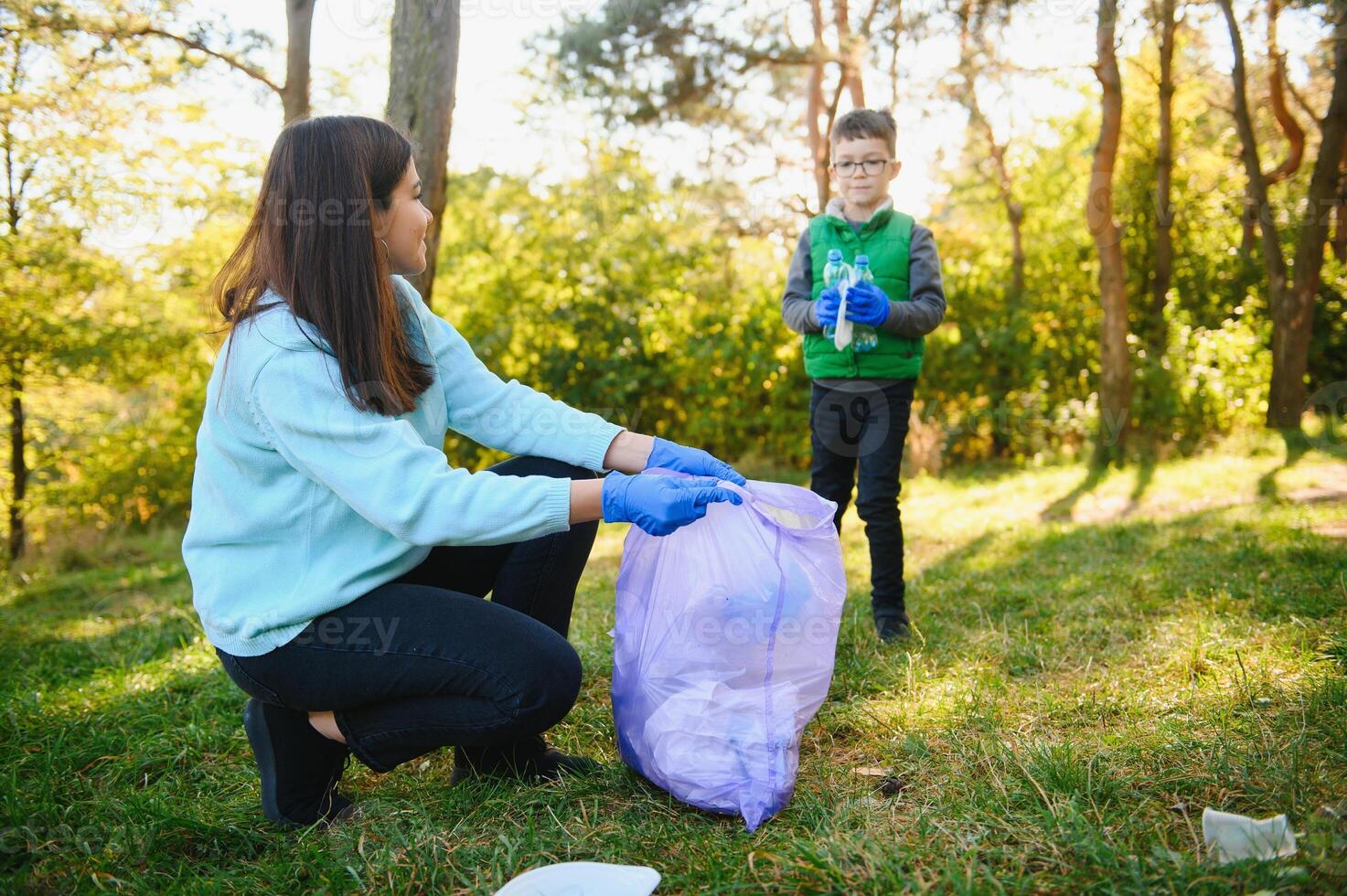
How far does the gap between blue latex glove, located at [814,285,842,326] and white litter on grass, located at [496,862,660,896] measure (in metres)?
1.69

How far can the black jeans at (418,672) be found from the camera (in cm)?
163

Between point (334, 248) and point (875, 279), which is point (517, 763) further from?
point (875, 279)

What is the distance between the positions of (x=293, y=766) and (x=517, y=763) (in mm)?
419

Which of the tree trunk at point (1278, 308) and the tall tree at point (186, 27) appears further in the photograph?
the tree trunk at point (1278, 308)

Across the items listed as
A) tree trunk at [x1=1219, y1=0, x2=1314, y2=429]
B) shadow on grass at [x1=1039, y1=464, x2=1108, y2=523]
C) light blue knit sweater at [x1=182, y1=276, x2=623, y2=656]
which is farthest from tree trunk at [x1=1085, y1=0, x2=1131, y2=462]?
light blue knit sweater at [x1=182, y1=276, x2=623, y2=656]

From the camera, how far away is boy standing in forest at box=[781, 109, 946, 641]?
A: 8.97 feet

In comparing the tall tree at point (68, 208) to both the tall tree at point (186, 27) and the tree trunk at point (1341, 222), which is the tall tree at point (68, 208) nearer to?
the tall tree at point (186, 27)

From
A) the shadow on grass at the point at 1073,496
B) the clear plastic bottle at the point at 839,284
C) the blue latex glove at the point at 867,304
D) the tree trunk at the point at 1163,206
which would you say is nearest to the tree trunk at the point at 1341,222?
the tree trunk at the point at 1163,206

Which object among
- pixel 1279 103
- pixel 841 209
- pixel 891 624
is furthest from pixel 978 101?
pixel 891 624

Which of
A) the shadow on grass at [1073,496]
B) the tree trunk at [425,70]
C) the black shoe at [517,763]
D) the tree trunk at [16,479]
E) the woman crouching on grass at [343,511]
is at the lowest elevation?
the tree trunk at [16,479]

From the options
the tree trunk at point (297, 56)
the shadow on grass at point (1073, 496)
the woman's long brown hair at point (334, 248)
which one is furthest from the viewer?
the tree trunk at point (297, 56)

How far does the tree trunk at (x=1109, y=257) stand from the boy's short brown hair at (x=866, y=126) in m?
4.19

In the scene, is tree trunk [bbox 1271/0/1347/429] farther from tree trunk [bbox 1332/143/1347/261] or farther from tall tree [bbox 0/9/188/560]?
tall tree [bbox 0/9/188/560]

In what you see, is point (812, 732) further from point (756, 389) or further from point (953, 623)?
point (756, 389)
